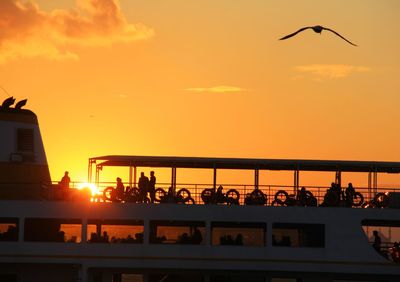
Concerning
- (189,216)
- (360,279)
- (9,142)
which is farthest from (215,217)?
(9,142)

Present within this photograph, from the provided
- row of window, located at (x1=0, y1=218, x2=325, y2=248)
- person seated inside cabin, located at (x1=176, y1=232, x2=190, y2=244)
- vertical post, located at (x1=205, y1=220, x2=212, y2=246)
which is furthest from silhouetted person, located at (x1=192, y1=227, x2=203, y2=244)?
vertical post, located at (x1=205, y1=220, x2=212, y2=246)

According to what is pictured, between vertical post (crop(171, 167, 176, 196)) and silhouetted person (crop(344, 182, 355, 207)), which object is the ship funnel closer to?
vertical post (crop(171, 167, 176, 196))

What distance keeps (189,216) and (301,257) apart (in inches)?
175

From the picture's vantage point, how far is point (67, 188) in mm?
39688

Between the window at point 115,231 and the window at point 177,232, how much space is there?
1.85ft

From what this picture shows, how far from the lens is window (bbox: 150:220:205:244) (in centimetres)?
3916

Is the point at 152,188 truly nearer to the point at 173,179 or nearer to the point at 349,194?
the point at 173,179

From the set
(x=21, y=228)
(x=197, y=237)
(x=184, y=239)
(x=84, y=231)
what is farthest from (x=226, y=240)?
(x=21, y=228)

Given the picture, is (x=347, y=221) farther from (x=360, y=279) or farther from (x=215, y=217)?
(x=215, y=217)

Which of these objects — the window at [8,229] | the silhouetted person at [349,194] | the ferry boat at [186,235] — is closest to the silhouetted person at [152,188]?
the ferry boat at [186,235]

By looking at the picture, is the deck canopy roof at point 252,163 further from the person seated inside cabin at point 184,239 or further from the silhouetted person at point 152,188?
the person seated inside cabin at point 184,239

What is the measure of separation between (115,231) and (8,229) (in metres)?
4.01

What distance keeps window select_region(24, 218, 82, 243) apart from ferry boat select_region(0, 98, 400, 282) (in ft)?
0.12

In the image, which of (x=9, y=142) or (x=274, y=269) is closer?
(x=274, y=269)
